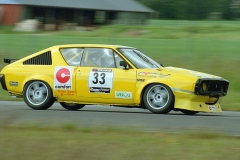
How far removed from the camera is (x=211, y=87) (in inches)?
520

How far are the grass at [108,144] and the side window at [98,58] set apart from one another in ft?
12.4

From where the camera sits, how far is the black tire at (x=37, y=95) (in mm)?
13914

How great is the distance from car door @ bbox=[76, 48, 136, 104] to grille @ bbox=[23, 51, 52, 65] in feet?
2.64

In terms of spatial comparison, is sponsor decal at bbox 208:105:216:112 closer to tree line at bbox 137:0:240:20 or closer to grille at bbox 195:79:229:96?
grille at bbox 195:79:229:96

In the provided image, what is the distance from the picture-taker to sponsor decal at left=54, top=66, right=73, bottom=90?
1370 cm

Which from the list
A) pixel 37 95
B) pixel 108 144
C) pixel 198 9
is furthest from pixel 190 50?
pixel 198 9

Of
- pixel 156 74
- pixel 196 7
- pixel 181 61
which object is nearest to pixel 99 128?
pixel 156 74

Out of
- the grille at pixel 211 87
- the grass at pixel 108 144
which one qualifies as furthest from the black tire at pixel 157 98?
the grass at pixel 108 144

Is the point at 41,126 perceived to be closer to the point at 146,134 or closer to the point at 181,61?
the point at 146,134

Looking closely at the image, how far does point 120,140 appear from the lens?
8742mm

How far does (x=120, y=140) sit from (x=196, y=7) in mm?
65958

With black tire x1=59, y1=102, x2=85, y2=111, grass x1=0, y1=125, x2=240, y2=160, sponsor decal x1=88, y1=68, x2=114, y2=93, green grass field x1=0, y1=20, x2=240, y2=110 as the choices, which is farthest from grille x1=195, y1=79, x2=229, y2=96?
grass x1=0, y1=125, x2=240, y2=160

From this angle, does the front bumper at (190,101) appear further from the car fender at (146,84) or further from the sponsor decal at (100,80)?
the sponsor decal at (100,80)

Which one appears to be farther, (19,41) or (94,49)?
(19,41)
